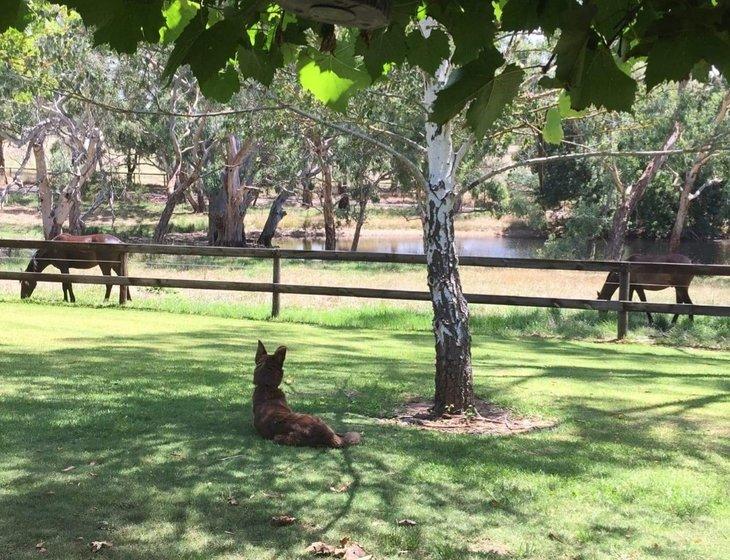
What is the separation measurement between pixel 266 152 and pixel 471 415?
32.3 metres

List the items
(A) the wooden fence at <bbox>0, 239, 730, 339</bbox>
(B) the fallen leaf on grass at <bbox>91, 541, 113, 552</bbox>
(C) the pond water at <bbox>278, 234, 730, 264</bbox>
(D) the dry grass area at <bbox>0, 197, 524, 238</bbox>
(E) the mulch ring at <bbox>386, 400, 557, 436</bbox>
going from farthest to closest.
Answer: (D) the dry grass area at <bbox>0, 197, 524, 238</bbox> < (C) the pond water at <bbox>278, 234, 730, 264</bbox> < (A) the wooden fence at <bbox>0, 239, 730, 339</bbox> < (E) the mulch ring at <bbox>386, 400, 557, 436</bbox> < (B) the fallen leaf on grass at <bbox>91, 541, 113, 552</bbox>

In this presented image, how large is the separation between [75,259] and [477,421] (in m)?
12.0

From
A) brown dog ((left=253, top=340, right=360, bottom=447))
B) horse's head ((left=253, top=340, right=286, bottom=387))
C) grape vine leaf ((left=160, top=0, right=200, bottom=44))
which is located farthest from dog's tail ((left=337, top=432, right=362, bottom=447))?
grape vine leaf ((left=160, top=0, right=200, bottom=44))

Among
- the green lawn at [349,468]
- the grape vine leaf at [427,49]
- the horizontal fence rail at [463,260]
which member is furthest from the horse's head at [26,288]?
the grape vine leaf at [427,49]

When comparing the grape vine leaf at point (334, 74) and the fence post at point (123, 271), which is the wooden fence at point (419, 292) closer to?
the fence post at point (123, 271)

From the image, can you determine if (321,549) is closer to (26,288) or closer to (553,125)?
(553,125)

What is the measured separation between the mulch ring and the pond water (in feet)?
99.4

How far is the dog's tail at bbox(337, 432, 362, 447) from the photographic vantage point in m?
5.82

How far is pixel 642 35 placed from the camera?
79.7 inches

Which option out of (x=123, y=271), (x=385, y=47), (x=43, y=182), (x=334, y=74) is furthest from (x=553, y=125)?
(x=43, y=182)

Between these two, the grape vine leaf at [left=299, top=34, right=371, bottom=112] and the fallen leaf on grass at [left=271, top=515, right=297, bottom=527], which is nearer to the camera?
the grape vine leaf at [left=299, top=34, right=371, bottom=112]

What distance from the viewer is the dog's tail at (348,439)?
5.82 m

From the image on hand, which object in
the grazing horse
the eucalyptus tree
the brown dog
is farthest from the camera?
the grazing horse

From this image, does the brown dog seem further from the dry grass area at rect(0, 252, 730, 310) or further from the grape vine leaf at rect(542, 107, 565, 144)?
the dry grass area at rect(0, 252, 730, 310)
